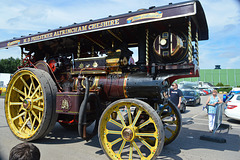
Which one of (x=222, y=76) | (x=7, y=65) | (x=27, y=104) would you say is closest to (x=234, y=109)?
(x=27, y=104)

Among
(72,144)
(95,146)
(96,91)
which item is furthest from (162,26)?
(72,144)

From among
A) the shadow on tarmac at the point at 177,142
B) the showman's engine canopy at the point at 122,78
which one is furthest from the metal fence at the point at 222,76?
the showman's engine canopy at the point at 122,78

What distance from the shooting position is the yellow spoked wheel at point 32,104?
13.8 ft

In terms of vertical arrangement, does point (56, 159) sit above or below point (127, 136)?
below

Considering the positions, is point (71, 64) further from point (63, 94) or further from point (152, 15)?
point (152, 15)

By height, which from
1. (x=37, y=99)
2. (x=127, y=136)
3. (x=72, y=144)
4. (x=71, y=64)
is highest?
(x=71, y=64)

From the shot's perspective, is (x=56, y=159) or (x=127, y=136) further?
(x=56, y=159)

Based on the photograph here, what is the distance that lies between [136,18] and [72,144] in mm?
3099

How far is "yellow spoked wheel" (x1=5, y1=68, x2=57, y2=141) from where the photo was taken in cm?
421

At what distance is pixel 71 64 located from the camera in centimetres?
521

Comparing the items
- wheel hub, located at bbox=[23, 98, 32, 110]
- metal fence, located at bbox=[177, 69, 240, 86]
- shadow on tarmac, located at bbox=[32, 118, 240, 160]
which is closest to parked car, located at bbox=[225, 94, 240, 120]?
shadow on tarmac, located at bbox=[32, 118, 240, 160]

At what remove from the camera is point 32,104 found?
4.50m

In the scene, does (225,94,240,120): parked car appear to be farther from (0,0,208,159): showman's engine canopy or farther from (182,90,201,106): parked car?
(182,90,201,106): parked car

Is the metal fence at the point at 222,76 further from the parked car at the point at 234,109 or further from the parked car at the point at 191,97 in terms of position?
the parked car at the point at 234,109
